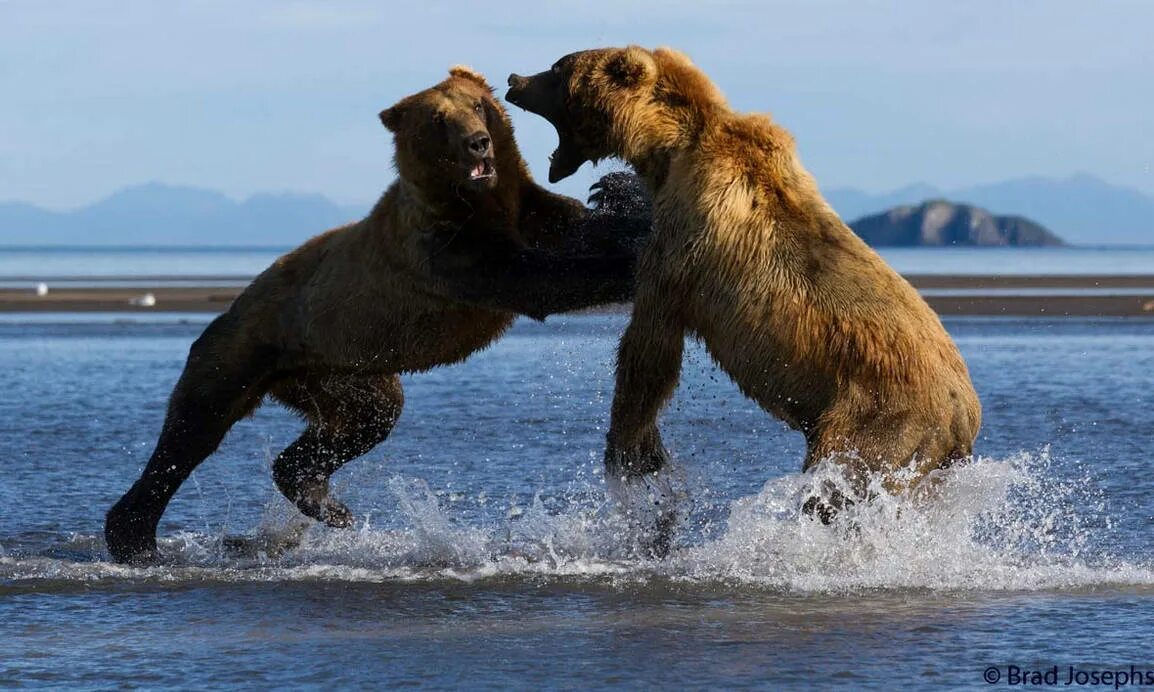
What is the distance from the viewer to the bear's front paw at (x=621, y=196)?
6.10 metres

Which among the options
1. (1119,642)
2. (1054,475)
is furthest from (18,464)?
(1119,642)

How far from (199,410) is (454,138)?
1743 millimetres

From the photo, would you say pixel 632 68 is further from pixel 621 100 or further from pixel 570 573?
pixel 570 573

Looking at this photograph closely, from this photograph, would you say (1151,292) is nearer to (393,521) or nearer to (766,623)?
(393,521)

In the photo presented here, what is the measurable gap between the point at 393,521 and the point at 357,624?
7.43 ft

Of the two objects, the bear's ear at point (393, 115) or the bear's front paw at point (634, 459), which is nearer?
the bear's front paw at point (634, 459)

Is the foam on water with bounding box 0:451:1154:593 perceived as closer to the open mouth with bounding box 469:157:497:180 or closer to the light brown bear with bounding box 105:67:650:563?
the light brown bear with bounding box 105:67:650:563

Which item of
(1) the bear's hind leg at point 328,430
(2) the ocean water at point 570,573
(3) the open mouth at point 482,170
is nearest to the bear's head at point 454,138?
(3) the open mouth at point 482,170

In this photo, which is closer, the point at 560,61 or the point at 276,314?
the point at 560,61

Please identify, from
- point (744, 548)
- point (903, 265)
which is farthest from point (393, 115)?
point (903, 265)

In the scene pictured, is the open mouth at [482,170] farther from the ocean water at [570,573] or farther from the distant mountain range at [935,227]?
the distant mountain range at [935,227]

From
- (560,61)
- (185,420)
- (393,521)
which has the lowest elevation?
(393,521)

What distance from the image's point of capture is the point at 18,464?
8.84m

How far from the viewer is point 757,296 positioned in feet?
18.1
